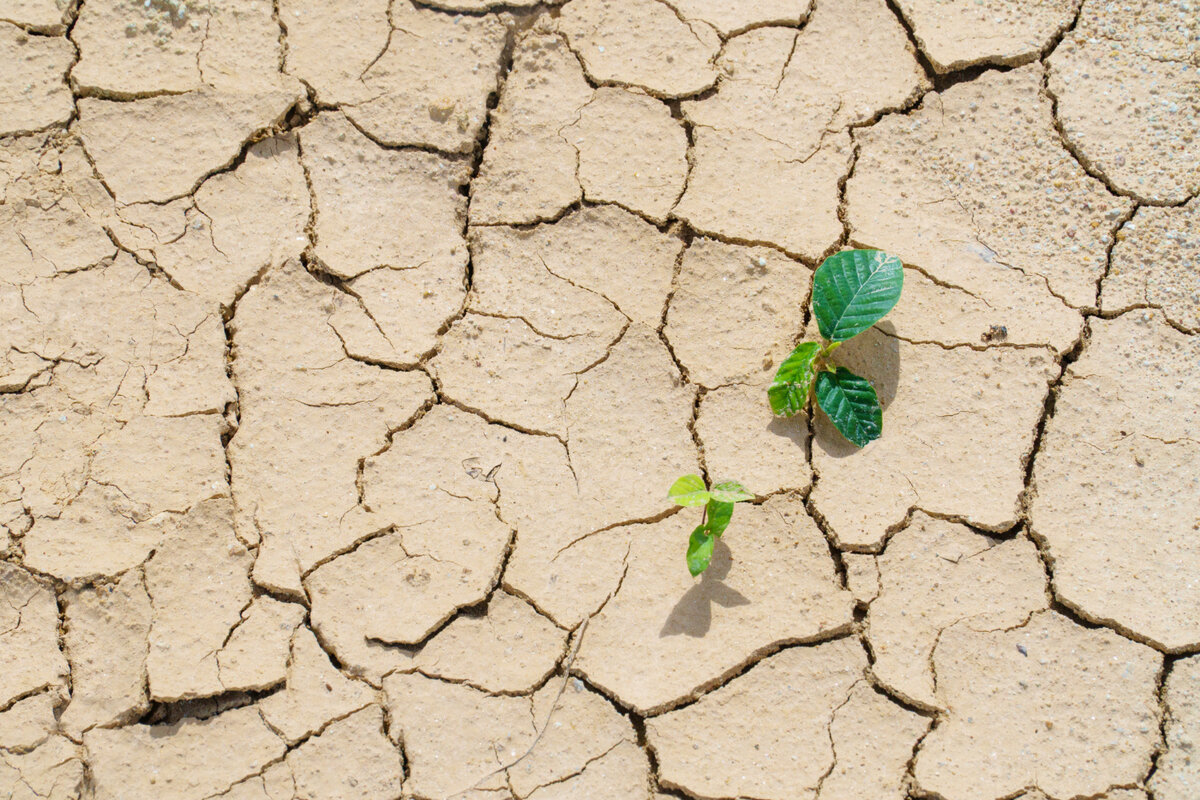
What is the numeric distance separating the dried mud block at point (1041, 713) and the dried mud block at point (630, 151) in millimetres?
1533

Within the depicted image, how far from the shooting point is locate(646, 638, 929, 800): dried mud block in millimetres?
2312

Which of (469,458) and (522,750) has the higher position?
(469,458)

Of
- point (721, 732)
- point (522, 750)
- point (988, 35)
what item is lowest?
point (522, 750)

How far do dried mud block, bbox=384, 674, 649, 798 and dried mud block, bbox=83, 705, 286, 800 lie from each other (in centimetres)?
38

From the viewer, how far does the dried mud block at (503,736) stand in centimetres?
234

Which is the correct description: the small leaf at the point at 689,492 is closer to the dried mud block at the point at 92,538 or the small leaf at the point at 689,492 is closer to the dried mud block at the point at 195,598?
the dried mud block at the point at 195,598

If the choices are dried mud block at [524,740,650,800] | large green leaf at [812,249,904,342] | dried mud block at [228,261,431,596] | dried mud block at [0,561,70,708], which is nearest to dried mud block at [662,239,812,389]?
large green leaf at [812,249,904,342]

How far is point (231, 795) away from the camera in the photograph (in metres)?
2.35

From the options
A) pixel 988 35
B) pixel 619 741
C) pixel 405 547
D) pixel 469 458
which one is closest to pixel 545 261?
pixel 469 458

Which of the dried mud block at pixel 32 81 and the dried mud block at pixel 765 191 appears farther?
the dried mud block at pixel 32 81

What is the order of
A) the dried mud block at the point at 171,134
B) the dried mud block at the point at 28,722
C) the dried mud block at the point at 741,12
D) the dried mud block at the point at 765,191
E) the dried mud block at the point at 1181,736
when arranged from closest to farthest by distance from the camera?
the dried mud block at the point at 1181,736, the dried mud block at the point at 28,722, the dried mud block at the point at 765,191, the dried mud block at the point at 171,134, the dried mud block at the point at 741,12

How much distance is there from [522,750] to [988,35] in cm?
256

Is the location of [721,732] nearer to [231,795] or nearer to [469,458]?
[469,458]

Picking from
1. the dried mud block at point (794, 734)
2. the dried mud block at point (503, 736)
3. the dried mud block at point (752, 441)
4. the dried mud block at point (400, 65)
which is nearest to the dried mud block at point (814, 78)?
the dried mud block at point (400, 65)
